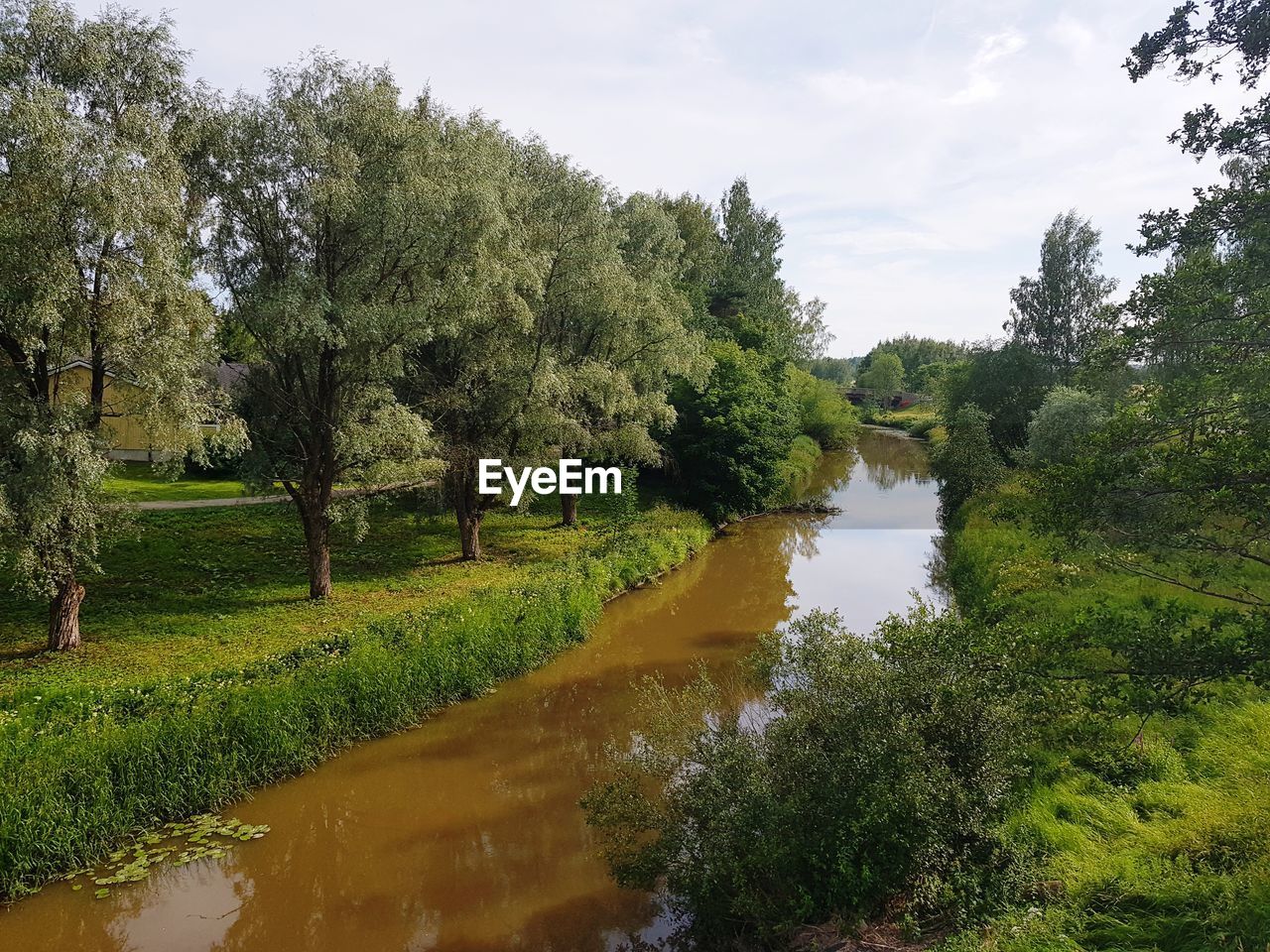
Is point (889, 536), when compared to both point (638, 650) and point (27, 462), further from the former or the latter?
point (27, 462)

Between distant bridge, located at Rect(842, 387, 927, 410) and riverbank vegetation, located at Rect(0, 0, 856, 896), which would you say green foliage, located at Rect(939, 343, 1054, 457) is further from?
distant bridge, located at Rect(842, 387, 927, 410)

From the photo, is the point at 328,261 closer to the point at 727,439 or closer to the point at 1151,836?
the point at 1151,836

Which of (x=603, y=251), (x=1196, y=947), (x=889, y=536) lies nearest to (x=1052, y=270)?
(x=889, y=536)

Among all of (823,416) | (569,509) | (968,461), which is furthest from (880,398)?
(569,509)

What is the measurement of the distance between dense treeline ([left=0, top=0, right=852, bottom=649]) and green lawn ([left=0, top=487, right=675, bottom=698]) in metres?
0.97

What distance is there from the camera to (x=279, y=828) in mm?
10109

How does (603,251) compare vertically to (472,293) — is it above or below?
above

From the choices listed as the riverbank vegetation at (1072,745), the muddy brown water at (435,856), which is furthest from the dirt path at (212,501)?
the riverbank vegetation at (1072,745)

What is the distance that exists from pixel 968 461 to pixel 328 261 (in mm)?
24633

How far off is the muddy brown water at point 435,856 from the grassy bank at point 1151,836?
13.8 ft

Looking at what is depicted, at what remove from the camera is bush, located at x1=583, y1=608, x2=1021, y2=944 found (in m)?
6.70

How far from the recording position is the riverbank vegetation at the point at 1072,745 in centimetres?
600

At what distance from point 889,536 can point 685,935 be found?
23.4 meters

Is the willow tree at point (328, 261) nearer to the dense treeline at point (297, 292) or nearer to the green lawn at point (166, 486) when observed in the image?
the dense treeline at point (297, 292)
